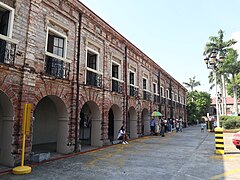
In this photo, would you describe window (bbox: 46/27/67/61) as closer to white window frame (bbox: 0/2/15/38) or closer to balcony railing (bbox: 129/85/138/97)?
white window frame (bbox: 0/2/15/38)

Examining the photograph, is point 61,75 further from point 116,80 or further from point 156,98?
point 156,98

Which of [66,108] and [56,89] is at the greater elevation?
[56,89]

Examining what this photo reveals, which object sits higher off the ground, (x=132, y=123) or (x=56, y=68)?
(x=56, y=68)

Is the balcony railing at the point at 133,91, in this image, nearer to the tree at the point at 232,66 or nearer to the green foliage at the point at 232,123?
the green foliage at the point at 232,123

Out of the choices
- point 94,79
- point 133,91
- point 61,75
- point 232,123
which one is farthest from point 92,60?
point 232,123

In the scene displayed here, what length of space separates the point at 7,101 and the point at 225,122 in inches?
934

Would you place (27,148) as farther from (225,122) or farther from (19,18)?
(225,122)

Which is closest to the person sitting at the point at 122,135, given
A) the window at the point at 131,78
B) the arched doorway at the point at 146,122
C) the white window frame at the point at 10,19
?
the window at the point at 131,78

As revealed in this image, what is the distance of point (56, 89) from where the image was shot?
898cm

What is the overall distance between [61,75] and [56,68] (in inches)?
16.7

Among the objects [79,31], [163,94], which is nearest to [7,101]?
[79,31]

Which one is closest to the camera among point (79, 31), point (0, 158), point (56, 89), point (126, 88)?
point (0, 158)

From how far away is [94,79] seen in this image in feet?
38.7

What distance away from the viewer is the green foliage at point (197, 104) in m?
38.2
